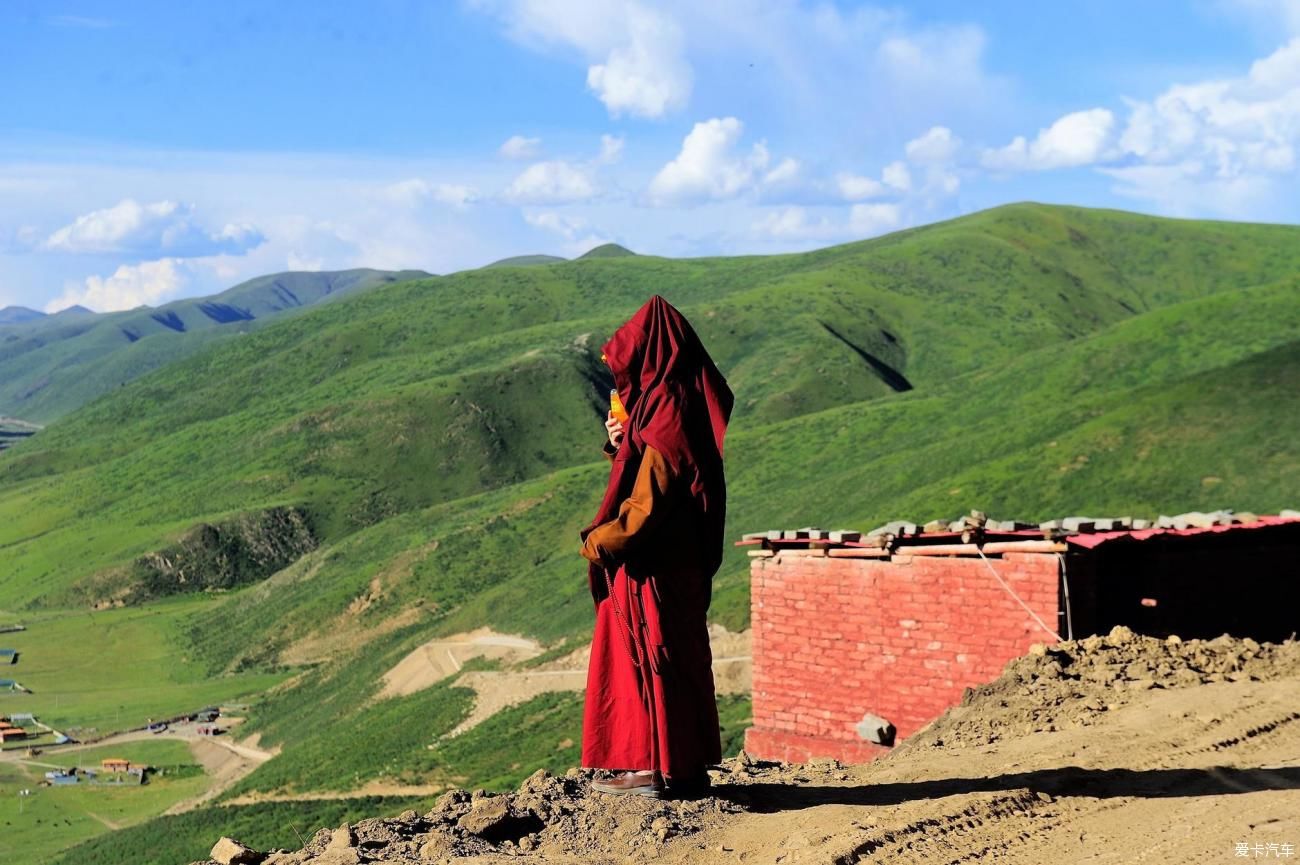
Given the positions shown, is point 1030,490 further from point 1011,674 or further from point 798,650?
point 1011,674

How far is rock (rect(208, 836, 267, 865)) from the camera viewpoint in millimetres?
8258

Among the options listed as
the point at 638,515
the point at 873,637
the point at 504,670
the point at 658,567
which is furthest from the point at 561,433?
the point at 638,515

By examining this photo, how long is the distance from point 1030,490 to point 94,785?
28.4 m

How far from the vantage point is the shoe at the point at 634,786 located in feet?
28.5

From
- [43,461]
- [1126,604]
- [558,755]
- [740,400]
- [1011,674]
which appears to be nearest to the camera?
[1011,674]

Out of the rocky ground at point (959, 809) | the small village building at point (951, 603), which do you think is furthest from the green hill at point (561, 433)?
the rocky ground at point (959, 809)

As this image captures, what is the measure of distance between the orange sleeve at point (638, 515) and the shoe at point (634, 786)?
139 centimetres

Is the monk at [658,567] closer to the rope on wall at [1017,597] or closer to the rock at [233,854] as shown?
the rock at [233,854]

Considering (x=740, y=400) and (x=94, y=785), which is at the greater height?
(x=740, y=400)

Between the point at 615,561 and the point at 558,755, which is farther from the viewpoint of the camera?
the point at 558,755

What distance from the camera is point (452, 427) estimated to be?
95.7 m

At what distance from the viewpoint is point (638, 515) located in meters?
8.41

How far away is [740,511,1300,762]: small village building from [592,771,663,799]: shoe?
7.22 metres

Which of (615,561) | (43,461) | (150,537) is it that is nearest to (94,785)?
(615,561)
